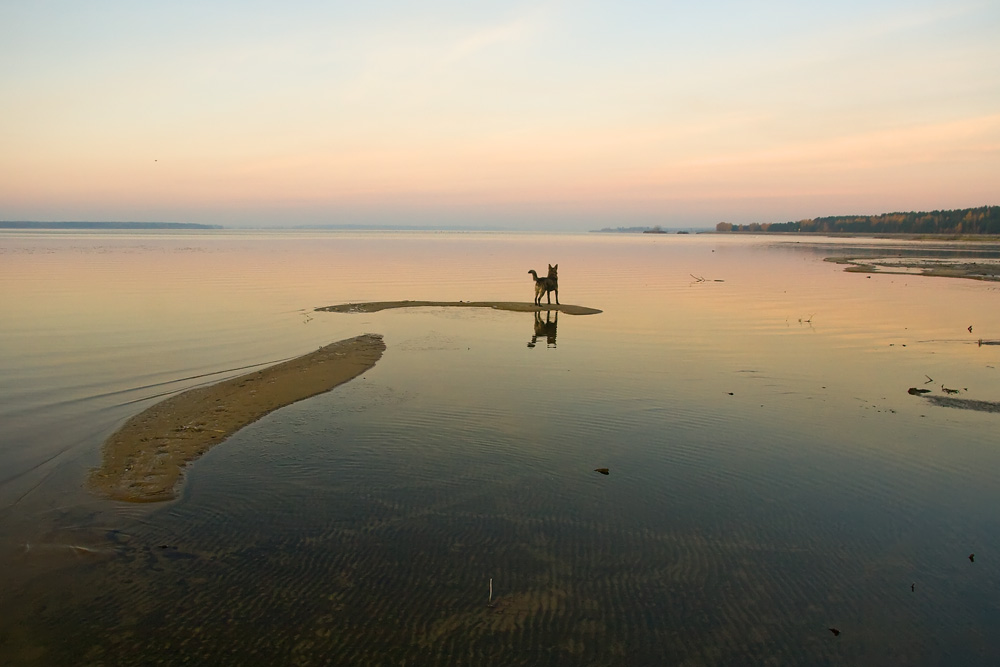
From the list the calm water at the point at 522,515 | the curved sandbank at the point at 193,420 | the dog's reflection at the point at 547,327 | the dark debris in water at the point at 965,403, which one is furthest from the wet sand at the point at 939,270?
the curved sandbank at the point at 193,420

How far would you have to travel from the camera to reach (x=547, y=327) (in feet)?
84.4

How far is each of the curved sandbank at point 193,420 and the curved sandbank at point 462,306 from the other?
10.8m

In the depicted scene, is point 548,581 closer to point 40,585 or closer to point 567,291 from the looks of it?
point 40,585

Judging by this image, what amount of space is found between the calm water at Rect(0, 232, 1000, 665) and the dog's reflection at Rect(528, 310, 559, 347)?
2.16m

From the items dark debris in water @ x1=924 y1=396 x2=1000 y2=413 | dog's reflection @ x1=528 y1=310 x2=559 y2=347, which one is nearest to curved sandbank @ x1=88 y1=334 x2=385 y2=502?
dog's reflection @ x1=528 y1=310 x2=559 y2=347

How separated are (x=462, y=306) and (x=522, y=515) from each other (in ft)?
75.9

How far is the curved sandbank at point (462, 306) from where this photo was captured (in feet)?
96.9

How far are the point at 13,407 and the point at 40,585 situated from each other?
850 centimetres

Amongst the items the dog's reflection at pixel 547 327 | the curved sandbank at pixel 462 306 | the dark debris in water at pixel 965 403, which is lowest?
the dark debris in water at pixel 965 403

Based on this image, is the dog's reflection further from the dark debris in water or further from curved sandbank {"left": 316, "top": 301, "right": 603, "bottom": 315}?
the dark debris in water

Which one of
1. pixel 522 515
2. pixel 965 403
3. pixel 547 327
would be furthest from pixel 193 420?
pixel 965 403

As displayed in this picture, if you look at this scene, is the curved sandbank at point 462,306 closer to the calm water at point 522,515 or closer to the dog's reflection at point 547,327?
the dog's reflection at point 547,327

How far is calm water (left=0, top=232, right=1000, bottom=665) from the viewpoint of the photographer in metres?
6.27

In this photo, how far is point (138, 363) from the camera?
1766 centimetres
